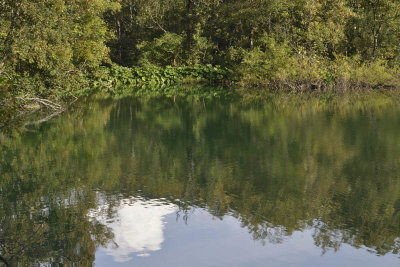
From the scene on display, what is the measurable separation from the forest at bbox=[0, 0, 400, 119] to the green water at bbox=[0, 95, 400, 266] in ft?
16.7

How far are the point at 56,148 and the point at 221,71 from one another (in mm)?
28806

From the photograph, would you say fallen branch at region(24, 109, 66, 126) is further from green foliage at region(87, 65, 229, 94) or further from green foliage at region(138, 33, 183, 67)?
green foliage at region(138, 33, 183, 67)

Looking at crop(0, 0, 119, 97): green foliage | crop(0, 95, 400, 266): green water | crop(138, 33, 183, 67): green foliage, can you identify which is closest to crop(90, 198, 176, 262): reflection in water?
crop(0, 95, 400, 266): green water

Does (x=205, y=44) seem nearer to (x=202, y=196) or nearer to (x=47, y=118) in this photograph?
(x=47, y=118)

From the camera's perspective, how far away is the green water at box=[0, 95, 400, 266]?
7094 millimetres

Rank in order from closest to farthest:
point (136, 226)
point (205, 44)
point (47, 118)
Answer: point (136, 226) < point (47, 118) < point (205, 44)

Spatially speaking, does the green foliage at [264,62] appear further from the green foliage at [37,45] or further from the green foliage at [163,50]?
the green foliage at [37,45]

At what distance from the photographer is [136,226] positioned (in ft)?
26.8

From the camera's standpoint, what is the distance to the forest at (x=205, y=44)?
2147cm

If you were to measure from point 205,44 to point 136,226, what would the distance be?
1432 inches

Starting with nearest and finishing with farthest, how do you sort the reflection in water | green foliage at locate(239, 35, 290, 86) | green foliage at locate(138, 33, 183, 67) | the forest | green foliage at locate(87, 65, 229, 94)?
the reflection in water, the forest, green foliage at locate(239, 35, 290, 86), green foliage at locate(87, 65, 229, 94), green foliage at locate(138, 33, 183, 67)

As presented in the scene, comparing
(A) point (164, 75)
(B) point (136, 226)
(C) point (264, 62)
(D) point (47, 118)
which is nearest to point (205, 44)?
(A) point (164, 75)

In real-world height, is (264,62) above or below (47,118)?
above

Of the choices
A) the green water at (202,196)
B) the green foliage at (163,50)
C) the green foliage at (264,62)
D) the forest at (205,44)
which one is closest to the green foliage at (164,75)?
the forest at (205,44)
